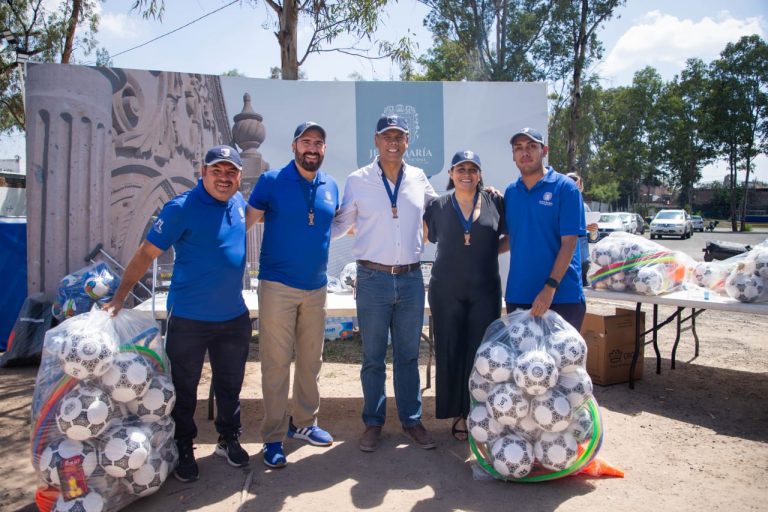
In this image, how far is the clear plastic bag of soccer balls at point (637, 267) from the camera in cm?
427

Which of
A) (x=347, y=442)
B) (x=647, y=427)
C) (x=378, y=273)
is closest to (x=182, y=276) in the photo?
(x=378, y=273)

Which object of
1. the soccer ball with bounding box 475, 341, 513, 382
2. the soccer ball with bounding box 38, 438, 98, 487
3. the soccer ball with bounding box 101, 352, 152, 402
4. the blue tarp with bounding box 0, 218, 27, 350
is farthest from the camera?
the blue tarp with bounding box 0, 218, 27, 350

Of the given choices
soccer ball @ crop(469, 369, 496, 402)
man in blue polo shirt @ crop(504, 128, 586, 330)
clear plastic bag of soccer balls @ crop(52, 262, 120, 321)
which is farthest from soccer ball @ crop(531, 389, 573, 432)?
clear plastic bag of soccer balls @ crop(52, 262, 120, 321)

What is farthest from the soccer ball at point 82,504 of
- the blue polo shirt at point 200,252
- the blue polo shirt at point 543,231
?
the blue polo shirt at point 543,231

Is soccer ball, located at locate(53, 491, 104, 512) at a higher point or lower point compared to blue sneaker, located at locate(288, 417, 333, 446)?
higher

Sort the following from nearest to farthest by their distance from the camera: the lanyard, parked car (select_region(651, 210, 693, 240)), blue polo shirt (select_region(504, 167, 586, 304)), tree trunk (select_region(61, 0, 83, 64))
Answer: blue polo shirt (select_region(504, 167, 586, 304)) < the lanyard < tree trunk (select_region(61, 0, 83, 64)) < parked car (select_region(651, 210, 693, 240))

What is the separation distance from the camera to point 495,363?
281 cm

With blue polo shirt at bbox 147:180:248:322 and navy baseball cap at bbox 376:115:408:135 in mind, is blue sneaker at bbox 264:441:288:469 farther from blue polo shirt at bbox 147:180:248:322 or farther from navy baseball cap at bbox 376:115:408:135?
navy baseball cap at bbox 376:115:408:135

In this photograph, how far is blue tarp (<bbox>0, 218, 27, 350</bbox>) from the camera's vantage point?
18.8 ft

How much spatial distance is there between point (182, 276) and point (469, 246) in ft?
5.31

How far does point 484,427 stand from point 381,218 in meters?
1.33

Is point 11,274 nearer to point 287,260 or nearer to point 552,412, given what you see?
point 287,260

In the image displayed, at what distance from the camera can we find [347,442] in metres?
3.53

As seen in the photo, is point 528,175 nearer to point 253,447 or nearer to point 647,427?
point 647,427
